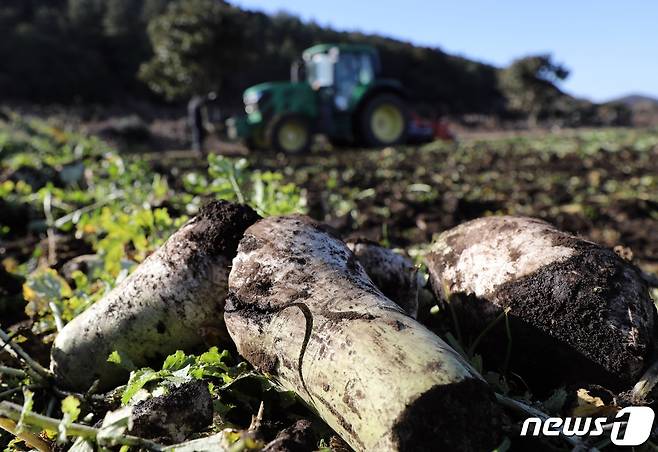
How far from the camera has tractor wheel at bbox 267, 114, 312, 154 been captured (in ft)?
45.3

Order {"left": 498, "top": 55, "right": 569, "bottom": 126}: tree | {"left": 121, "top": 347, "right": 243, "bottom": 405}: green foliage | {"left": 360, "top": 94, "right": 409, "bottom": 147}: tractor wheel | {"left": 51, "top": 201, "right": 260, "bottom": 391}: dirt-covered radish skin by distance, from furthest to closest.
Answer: {"left": 498, "top": 55, "right": 569, "bottom": 126}: tree, {"left": 360, "top": 94, "right": 409, "bottom": 147}: tractor wheel, {"left": 51, "top": 201, "right": 260, "bottom": 391}: dirt-covered radish skin, {"left": 121, "top": 347, "right": 243, "bottom": 405}: green foliage

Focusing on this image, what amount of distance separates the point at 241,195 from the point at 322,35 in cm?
5438

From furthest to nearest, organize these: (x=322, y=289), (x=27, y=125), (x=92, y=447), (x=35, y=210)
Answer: (x=27, y=125), (x=35, y=210), (x=322, y=289), (x=92, y=447)

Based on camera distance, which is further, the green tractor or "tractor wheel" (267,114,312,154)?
the green tractor

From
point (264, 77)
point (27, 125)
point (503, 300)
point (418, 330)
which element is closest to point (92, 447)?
point (418, 330)

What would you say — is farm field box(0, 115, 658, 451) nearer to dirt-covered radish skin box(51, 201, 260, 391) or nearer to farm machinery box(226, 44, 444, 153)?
dirt-covered radish skin box(51, 201, 260, 391)

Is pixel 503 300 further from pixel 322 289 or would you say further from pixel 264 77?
pixel 264 77

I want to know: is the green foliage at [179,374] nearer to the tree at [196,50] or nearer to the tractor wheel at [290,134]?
the tractor wheel at [290,134]

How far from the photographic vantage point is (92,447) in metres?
1.40

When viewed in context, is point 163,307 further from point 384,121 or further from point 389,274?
point 384,121

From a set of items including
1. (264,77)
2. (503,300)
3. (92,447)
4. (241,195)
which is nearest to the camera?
(92,447)

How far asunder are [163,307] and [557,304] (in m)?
1.14

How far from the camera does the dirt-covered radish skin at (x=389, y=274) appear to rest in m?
1.99

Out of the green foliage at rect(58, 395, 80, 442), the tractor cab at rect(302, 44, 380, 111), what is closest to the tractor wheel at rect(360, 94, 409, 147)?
the tractor cab at rect(302, 44, 380, 111)
